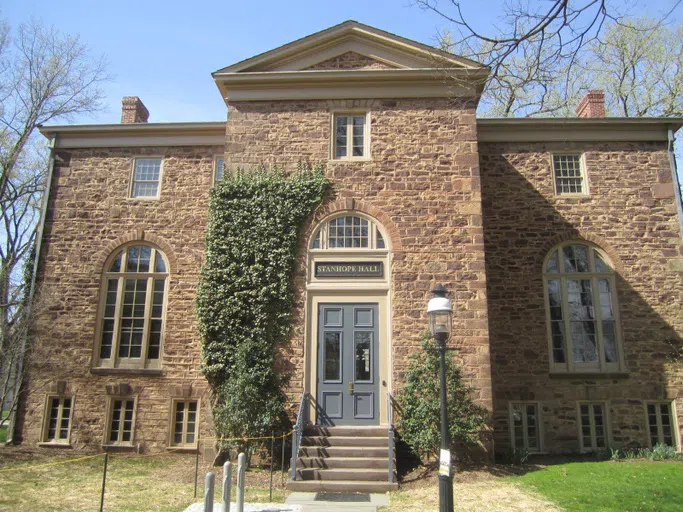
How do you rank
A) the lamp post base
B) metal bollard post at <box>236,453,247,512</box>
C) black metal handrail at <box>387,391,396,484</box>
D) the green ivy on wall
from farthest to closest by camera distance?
the green ivy on wall < black metal handrail at <box>387,391,396,484</box> < metal bollard post at <box>236,453,247,512</box> < the lamp post base

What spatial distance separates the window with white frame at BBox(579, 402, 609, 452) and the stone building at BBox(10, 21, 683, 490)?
1.7 inches

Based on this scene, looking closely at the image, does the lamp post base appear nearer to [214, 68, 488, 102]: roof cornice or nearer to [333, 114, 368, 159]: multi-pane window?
[333, 114, 368, 159]: multi-pane window

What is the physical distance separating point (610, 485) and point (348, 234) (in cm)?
679

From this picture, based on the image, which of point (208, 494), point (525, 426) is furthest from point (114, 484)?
point (525, 426)

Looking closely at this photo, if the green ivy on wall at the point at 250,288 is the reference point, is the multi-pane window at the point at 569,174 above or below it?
above

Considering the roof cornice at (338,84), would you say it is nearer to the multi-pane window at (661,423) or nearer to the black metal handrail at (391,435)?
the black metal handrail at (391,435)

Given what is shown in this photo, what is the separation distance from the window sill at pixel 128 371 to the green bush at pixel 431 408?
6343mm

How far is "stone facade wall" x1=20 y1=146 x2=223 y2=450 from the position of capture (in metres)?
13.3

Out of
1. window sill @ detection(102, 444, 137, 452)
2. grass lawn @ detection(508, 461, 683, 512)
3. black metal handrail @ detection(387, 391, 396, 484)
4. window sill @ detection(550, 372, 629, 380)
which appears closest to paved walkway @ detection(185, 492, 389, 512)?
black metal handrail @ detection(387, 391, 396, 484)

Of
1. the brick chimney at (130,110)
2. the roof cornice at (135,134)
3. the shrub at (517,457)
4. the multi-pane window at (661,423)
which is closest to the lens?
the shrub at (517,457)

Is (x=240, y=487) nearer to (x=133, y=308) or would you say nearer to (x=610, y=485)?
(x=610, y=485)

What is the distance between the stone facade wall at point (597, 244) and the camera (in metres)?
12.8

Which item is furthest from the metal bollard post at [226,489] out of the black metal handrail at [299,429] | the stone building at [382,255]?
the stone building at [382,255]

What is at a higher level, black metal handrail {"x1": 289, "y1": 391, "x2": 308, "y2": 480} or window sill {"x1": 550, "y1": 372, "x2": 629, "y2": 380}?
window sill {"x1": 550, "y1": 372, "x2": 629, "y2": 380}
